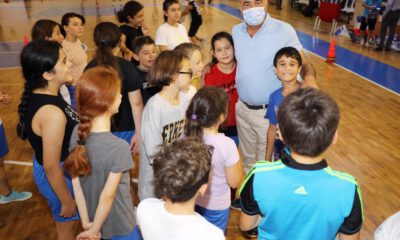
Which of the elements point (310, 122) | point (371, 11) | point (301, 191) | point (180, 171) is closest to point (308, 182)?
point (301, 191)

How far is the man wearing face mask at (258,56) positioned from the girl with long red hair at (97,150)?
1.49 metres

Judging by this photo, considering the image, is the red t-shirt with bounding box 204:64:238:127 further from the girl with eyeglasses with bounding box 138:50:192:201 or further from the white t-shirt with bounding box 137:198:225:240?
the white t-shirt with bounding box 137:198:225:240

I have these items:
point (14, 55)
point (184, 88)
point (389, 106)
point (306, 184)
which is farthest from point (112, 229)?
point (14, 55)

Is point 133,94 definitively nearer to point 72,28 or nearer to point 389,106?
point 72,28

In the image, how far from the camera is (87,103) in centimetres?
179

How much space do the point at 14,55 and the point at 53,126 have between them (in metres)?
8.89

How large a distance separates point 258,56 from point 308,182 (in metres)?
1.83

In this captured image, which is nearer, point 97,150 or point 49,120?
point 97,150

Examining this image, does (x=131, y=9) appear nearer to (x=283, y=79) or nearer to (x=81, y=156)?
(x=283, y=79)

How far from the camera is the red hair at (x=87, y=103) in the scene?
1783 millimetres

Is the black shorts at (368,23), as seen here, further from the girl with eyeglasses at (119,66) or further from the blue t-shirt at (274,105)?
the girl with eyeglasses at (119,66)

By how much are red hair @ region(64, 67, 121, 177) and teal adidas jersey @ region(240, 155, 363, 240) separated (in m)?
0.88

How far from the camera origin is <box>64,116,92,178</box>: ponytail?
178 cm

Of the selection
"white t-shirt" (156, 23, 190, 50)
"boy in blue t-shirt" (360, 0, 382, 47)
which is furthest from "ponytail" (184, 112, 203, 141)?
"boy in blue t-shirt" (360, 0, 382, 47)
